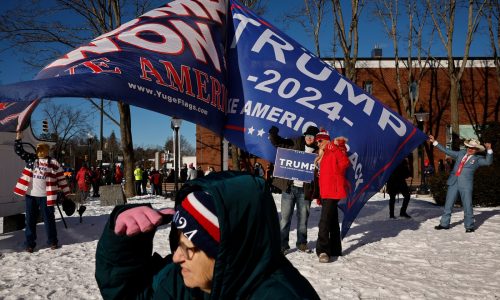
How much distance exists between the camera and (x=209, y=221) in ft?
4.18

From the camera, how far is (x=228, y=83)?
11.1ft

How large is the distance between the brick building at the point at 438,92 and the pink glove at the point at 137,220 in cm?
3141

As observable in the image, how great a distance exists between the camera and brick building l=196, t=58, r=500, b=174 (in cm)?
3303

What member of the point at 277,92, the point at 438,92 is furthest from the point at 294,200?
the point at 438,92

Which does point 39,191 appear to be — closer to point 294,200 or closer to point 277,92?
point 294,200

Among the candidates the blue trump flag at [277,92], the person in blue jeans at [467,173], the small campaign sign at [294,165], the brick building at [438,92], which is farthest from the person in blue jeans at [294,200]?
the brick building at [438,92]

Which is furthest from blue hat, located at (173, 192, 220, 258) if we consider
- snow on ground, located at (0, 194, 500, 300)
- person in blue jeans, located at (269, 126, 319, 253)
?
person in blue jeans, located at (269, 126, 319, 253)

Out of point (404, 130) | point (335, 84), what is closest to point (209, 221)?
point (335, 84)

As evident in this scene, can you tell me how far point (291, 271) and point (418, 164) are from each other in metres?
31.9

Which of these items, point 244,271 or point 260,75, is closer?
point 244,271

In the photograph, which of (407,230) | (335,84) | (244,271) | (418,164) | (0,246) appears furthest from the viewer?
(418,164)

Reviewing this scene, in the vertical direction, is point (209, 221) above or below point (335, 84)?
below

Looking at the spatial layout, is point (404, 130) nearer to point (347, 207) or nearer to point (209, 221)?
point (347, 207)

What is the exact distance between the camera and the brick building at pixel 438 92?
108 ft
